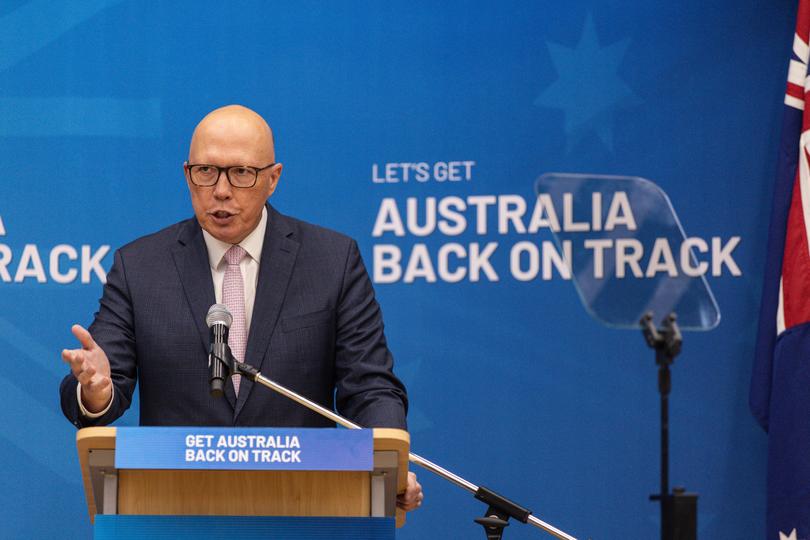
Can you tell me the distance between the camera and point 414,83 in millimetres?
4457

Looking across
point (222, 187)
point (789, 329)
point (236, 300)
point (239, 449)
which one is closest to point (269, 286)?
point (236, 300)

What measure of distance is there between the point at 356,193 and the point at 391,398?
157cm

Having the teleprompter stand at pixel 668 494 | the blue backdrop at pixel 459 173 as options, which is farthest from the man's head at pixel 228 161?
the teleprompter stand at pixel 668 494

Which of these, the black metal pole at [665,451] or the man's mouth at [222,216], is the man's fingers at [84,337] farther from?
the black metal pole at [665,451]

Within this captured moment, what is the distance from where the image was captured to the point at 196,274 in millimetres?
3201

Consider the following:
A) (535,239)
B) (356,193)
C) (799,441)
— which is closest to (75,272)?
(356,193)

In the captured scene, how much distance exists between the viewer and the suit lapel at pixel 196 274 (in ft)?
10.2

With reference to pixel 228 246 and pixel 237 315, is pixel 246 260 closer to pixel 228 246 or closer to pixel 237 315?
pixel 228 246

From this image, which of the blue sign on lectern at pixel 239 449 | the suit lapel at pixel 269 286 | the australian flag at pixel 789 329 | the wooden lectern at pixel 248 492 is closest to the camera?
the blue sign on lectern at pixel 239 449

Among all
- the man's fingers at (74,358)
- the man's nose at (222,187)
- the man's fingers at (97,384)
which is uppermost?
the man's nose at (222,187)

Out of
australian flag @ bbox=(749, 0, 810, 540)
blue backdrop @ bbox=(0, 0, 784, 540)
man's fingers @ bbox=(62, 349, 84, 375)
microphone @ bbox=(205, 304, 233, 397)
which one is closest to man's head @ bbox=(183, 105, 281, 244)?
microphone @ bbox=(205, 304, 233, 397)

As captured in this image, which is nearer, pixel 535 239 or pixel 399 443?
pixel 399 443

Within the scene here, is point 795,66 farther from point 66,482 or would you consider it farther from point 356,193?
point 66,482

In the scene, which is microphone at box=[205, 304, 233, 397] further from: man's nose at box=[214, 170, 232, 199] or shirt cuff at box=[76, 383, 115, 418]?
man's nose at box=[214, 170, 232, 199]
